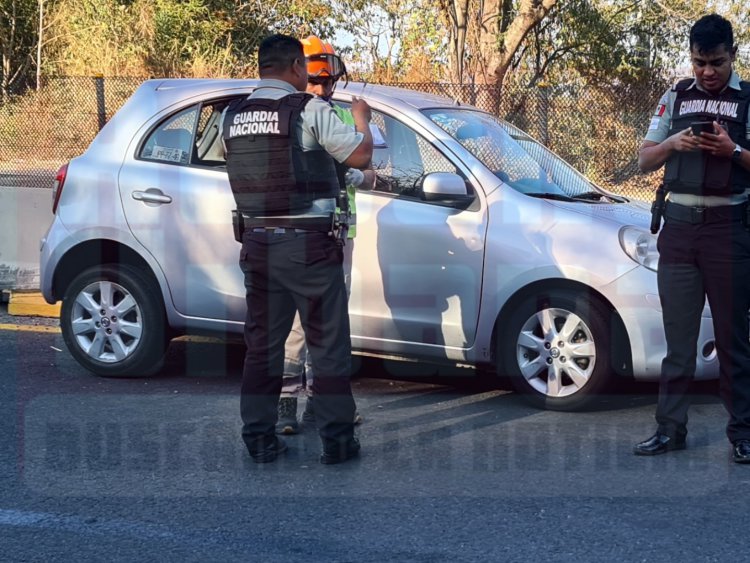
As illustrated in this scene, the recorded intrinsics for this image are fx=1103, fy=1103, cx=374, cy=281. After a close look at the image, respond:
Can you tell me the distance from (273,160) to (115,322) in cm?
236

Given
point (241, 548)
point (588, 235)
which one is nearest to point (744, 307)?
point (588, 235)

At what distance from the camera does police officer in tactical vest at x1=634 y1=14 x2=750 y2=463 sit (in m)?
4.79

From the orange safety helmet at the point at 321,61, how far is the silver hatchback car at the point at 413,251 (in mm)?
772

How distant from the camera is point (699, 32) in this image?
4.79m

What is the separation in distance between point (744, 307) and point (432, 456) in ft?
5.10

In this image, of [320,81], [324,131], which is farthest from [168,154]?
[324,131]

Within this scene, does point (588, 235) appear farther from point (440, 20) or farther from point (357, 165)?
point (440, 20)

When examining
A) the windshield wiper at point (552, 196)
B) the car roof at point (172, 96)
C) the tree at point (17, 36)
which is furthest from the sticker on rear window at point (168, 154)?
the tree at point (17, 36)

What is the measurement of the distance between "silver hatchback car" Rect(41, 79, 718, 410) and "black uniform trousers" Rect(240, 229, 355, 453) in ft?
3.66

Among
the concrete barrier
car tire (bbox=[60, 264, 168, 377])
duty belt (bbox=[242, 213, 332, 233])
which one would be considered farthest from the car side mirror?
the concrete barrier

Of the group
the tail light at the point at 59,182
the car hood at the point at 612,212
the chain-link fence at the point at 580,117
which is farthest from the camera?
the chain-link fence at the point at 580,117

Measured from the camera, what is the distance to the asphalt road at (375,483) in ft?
13.0

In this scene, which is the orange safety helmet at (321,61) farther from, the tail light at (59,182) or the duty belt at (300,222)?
the tail light at (59,182)

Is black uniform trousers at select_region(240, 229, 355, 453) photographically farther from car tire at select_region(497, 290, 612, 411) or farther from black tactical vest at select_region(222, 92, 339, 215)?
→ car tire at select_region(497, 290, 612, 411)
